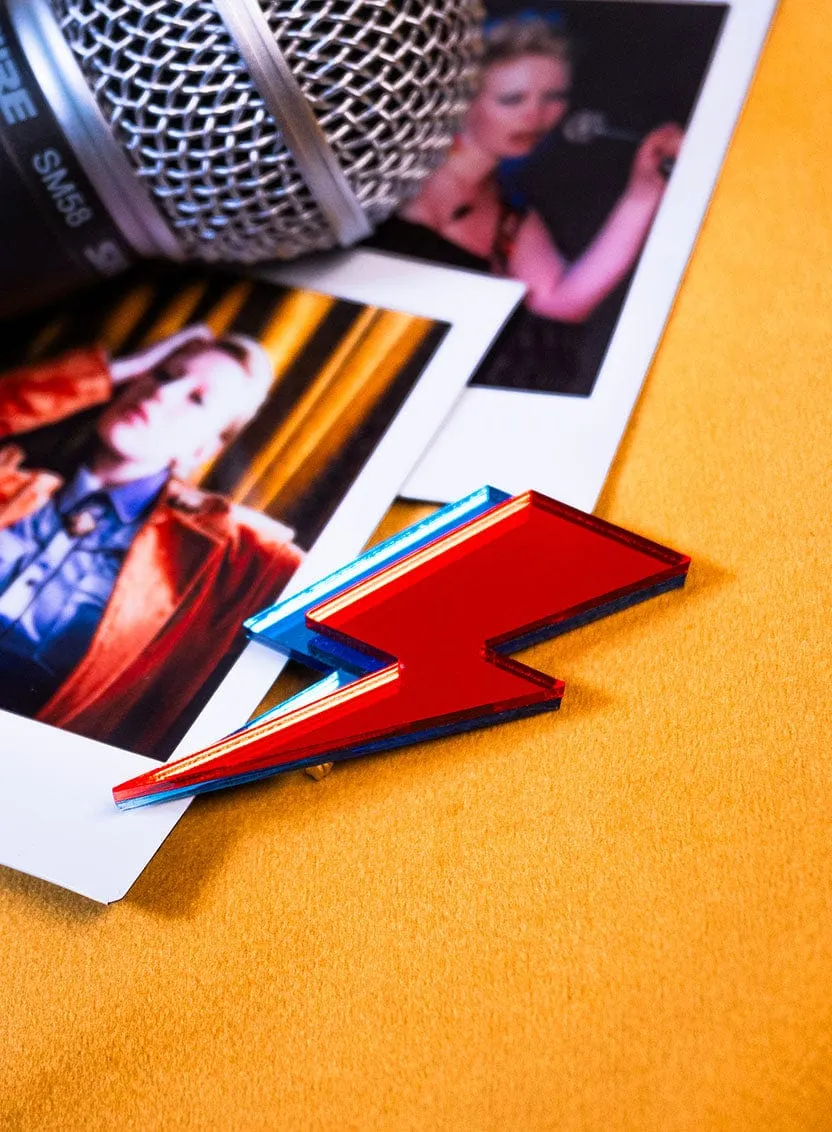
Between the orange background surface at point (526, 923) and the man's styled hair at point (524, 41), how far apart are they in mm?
249

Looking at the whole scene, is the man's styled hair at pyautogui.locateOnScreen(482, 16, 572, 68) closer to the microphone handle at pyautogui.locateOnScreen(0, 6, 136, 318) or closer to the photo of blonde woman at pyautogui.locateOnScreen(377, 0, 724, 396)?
the photo of blonde woman at pyautogui.locateOnScreen(377, 0, 724, 396)

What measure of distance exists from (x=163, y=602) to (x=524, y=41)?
31cm

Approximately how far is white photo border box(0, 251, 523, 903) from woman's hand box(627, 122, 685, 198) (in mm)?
75

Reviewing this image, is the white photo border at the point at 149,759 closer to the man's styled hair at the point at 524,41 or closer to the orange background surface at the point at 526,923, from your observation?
the orange background surface at the point at 526,923

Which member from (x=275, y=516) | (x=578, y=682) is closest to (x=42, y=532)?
(x=275, y=516)

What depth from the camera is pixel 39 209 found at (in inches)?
14.9

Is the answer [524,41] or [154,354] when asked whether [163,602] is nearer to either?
[154,354]

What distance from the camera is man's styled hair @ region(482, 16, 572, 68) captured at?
0.49 meters

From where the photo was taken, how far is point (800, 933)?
1.02ft

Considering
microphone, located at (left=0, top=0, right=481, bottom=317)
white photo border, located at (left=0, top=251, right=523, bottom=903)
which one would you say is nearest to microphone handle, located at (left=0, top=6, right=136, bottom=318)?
microphone, located at (left=0, top=0, right=481, bottom=317)

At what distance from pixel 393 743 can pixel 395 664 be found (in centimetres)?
3

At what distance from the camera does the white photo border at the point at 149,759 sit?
1.11ft

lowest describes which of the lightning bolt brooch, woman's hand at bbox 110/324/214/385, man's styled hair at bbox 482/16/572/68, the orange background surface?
the orange background surface

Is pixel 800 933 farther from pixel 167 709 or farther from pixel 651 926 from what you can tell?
pixel 167 709
